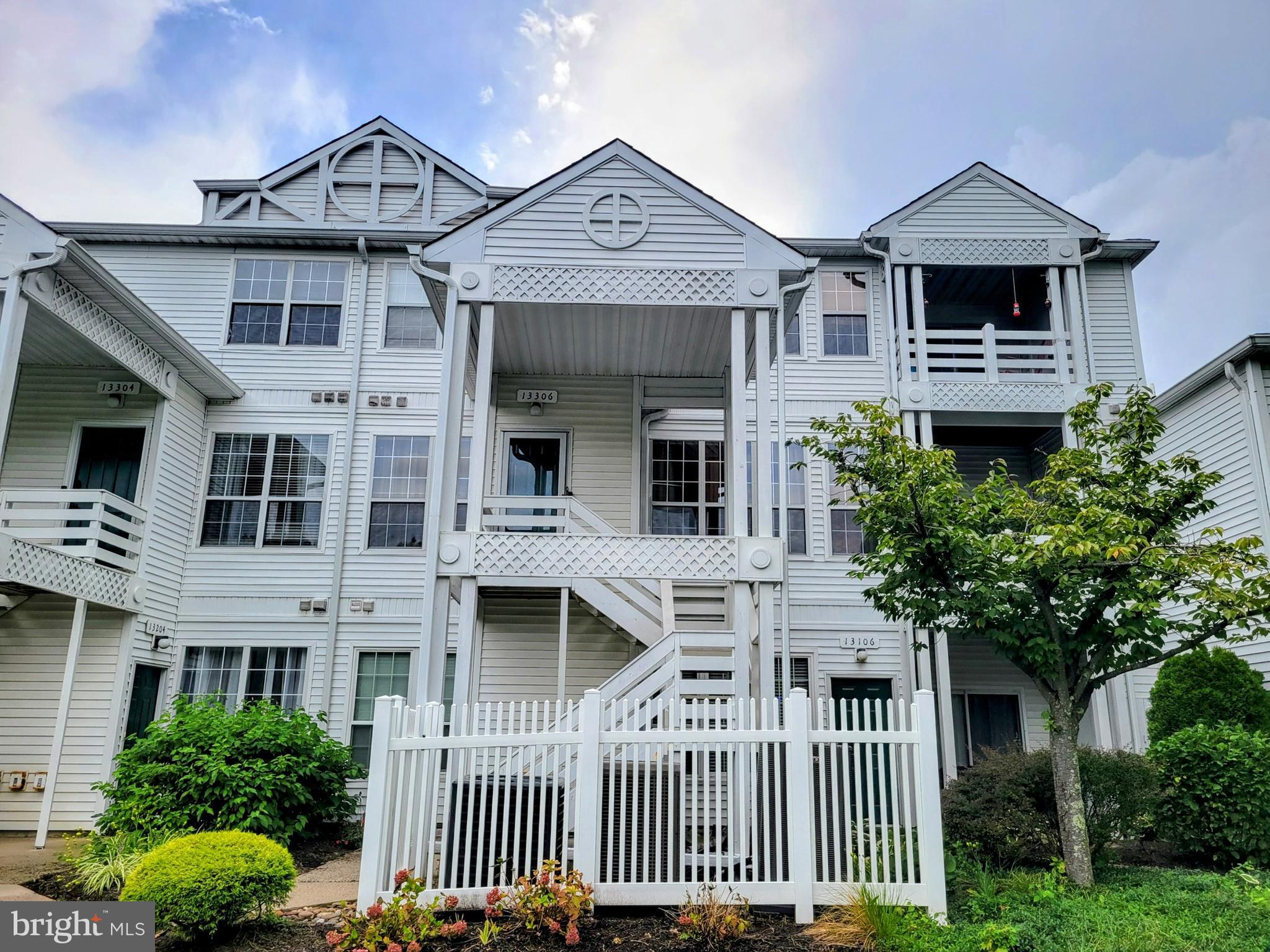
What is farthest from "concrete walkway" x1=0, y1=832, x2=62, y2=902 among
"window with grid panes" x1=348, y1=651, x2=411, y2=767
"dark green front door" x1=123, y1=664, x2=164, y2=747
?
"window with grid panes" x1=348, y1=651, x2=411, y2=767

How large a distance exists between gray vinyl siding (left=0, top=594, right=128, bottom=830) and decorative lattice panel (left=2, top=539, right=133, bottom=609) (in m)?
0.60

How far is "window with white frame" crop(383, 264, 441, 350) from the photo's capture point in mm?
13797

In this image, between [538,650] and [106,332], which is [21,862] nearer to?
[106,332]

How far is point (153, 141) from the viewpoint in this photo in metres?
15.4

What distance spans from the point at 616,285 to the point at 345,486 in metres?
5.97

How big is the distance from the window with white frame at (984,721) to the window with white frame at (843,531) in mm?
2934

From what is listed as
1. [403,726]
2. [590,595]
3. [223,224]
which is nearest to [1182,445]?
[590,595]

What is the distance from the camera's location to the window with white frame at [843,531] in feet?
43.0

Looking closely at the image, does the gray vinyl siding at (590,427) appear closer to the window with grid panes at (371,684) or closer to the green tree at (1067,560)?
the window with grid panes at (371,684)

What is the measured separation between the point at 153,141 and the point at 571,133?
8.99 meters

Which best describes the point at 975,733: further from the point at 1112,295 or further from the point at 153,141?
the point at 153,141

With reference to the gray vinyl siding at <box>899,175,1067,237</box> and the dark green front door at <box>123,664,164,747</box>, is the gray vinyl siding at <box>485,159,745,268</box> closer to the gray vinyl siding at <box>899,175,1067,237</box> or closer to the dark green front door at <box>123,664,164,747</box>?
the gray vinyl siding at <box>899,175,1067,237</box>

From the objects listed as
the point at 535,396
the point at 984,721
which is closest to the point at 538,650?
the point at 535,396

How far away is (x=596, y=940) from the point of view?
18.9 ft
